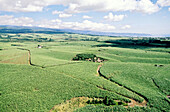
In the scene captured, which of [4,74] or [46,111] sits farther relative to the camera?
[4,74]

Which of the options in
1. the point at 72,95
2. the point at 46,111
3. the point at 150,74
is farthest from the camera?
the point at 150,74

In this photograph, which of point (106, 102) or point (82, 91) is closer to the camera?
point (106, 102)

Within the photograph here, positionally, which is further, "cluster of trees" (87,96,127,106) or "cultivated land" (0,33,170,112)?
"cluster of trees" (87,96,127,106)

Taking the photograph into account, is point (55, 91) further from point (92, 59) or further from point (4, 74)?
point (92, 59)

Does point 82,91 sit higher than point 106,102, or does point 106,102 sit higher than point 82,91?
point 82,91

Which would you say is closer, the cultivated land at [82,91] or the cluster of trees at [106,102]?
the cultivated land at [82,91]

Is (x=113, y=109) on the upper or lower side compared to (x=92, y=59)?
lower

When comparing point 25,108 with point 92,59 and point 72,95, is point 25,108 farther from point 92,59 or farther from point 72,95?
point 92,59

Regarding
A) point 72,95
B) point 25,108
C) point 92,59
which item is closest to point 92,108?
point 72,95

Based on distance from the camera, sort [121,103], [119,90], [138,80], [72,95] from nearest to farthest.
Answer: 1. [121,103]
2. [72,95]
3. [119,90]
4. [138,80]
